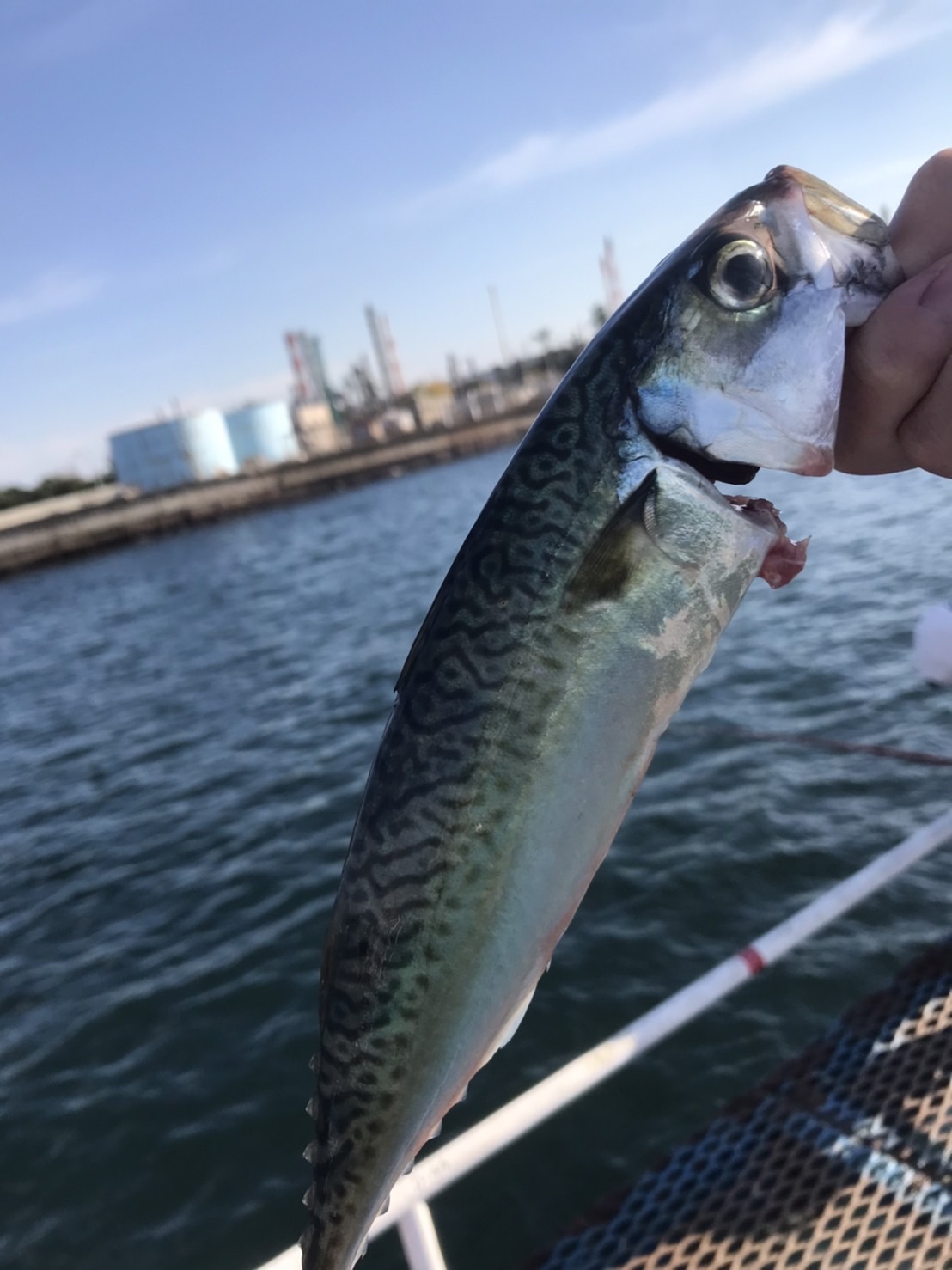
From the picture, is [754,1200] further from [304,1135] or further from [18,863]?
[18,863]

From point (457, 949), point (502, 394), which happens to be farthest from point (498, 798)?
point (502, 394)

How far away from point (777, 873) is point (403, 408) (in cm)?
11340

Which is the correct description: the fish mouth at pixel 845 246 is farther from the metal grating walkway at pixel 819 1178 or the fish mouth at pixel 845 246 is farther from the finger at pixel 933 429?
the metal grating walkway at pixel 819 1178

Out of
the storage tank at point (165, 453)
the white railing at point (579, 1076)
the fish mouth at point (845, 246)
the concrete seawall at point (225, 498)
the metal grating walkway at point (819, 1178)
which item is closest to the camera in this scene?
the fish mouth at point (845, 246)

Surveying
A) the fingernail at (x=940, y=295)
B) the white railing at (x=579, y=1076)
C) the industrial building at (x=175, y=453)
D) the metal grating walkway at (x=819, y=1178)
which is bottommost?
the metal grating walkway at (x=819, y=1178)

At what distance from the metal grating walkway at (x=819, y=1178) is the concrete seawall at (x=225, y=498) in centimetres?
6424

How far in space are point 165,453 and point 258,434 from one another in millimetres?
12587

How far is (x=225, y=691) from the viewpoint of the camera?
18.8 meters

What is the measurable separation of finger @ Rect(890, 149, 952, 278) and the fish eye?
0.37 meters

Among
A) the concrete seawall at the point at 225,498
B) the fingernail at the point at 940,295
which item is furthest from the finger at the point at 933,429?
the concrete seawall at the point at 225,498

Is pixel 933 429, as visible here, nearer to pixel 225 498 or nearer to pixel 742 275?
pixel 742 275

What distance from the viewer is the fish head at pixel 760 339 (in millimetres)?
1934

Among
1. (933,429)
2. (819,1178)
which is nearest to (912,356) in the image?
(933,429)

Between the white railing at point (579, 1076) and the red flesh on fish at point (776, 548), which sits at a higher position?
the red flesh on fish at point (776, 548)
